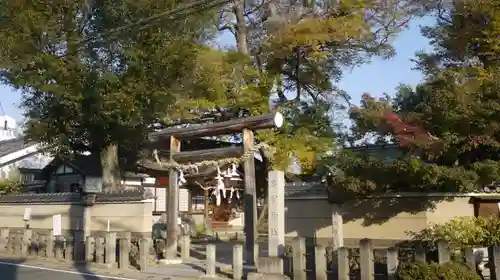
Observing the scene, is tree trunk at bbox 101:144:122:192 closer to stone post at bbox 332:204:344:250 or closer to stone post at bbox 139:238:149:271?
stone post at bbox 139:238:149:271

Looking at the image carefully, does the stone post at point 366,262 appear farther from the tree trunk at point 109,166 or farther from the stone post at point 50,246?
the tree trunk at point 109,166

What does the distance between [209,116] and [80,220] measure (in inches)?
286

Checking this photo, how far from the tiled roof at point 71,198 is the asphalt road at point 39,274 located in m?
3.97

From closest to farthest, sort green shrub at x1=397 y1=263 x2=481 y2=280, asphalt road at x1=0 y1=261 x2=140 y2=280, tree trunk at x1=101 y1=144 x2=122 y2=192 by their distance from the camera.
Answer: green shrub at x1=397 y1=263 x2=481 y2=280 < asphalt road at x1=0 y1=261 x2=140 y2=280 < tree trunk at x1=101 y1=144 x2=122 y2=192

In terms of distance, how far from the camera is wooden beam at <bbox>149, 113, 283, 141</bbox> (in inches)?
599

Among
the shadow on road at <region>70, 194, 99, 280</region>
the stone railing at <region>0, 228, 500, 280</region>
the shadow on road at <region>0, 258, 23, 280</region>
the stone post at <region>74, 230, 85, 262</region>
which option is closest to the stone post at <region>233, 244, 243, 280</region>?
the stone railing at <region>0, 228, 500, 280</region>

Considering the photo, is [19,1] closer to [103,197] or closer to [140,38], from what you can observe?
[140,38]


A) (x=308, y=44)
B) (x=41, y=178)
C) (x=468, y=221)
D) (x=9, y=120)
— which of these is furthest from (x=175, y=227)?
(x=9, y=120)

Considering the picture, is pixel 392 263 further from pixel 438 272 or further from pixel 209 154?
pixel 209 154

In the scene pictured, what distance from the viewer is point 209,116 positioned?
83.9 ft

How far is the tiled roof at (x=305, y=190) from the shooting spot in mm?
18234

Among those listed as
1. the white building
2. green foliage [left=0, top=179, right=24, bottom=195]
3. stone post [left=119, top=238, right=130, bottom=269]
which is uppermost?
the white building

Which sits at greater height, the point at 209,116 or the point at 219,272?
the point at 209,116

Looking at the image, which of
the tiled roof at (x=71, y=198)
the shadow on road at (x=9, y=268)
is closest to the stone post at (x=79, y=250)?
the shadow on road at (x=9, y=268)
